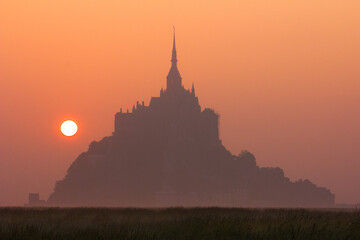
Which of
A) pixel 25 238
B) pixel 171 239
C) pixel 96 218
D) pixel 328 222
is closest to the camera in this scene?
pixel 25 238

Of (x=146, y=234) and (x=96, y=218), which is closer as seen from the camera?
(x=146, y=234)

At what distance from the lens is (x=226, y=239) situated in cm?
2545

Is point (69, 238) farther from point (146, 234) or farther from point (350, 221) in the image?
point (350, 221)

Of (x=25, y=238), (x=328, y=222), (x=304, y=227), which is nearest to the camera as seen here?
(x=25, y=238)

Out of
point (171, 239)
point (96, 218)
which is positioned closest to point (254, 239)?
point (171, 239)

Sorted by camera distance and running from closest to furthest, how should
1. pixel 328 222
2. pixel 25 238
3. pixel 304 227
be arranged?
1. pixel 25 238
2. pixel 304 227
3. pixel 328 222

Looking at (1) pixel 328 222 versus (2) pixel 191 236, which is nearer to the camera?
(2) pixel 191 236

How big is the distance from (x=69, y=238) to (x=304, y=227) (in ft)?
30.0

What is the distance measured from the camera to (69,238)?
24109mm

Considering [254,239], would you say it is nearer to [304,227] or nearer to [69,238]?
[304,227]

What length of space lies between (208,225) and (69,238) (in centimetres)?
708

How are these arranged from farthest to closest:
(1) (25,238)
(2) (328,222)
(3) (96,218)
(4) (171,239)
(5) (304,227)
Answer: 1. (3) (96,218)
2. (2) (328,222)
3. (5) (304,227)
4. (4) (171,239)
5. (1) (25,238)

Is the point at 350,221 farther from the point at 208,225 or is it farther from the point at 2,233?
the point at 2,233

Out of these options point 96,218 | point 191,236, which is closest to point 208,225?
point 191,236
